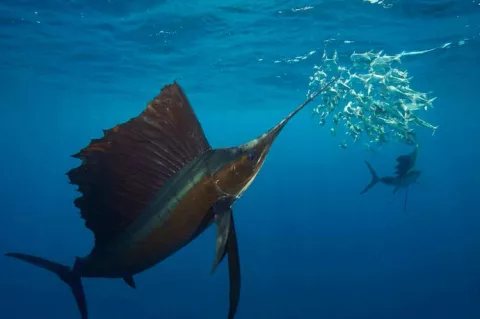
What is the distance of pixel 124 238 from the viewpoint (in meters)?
2.17

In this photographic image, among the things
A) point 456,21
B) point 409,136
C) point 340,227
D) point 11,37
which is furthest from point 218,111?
point 409,136

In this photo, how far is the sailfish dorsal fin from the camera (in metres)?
1.95

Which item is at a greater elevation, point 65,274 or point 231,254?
point 231,254

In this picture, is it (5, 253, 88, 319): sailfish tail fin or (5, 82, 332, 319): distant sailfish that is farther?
(5, 253, 88, 319): sailfish tail fin

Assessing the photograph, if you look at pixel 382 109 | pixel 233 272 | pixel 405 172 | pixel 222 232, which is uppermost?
pixel 222 232

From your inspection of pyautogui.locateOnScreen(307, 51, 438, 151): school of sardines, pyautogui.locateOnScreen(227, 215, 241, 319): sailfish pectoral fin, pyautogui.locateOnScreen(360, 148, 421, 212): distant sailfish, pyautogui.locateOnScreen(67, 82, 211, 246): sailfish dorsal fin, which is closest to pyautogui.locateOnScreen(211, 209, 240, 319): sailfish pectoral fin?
pyautogui.locateOnScreen(227, 215, 241, 319): sailfish pectoral fin

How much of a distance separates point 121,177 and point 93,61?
72.5 ft

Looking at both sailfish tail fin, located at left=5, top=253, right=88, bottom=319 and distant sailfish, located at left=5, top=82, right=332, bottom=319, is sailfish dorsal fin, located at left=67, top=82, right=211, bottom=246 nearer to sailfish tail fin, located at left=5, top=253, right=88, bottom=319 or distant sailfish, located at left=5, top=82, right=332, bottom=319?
distant sailfish, located at left=5, top=82, right=332, bottom=319

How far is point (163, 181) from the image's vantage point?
2.09 m

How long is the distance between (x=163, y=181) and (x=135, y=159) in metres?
0.21

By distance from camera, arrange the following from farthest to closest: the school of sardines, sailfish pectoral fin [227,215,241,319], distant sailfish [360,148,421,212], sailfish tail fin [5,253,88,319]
Answer: distant sailfish [360,148,421,212] → the school of sardines → sailfish tail fin [5,253,88,319] → sailfish pectoral fin [227,215,241,319]

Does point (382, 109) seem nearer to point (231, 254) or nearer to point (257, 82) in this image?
point (231, 254)

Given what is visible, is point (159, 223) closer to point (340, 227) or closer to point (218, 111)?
point (340, 227)

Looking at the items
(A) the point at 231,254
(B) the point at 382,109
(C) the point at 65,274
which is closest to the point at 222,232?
(A) the point at 231,254
